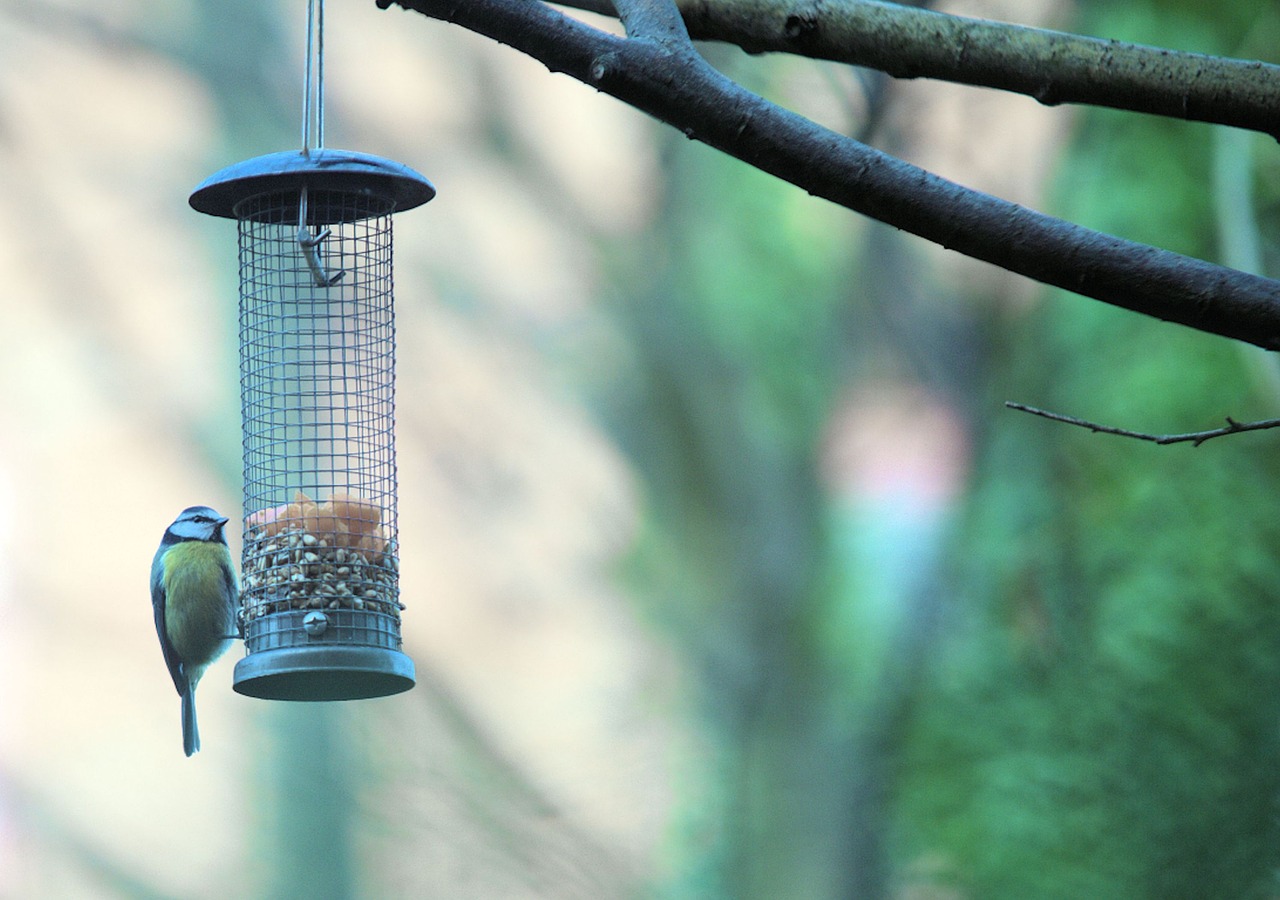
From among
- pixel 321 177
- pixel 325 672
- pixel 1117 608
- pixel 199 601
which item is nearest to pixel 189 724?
pixel 199 601

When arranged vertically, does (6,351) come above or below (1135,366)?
above

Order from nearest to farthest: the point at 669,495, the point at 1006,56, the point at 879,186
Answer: the point at 879,186 < the point at 1006,56 < the point at 669,495

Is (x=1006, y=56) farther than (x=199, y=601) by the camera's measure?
No

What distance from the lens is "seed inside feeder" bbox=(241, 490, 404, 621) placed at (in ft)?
9.96

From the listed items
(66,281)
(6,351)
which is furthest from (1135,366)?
(6,351)

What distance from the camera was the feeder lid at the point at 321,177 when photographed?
106 inches

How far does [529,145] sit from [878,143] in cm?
172

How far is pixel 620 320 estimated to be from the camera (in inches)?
253

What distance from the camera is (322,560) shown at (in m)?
3.08

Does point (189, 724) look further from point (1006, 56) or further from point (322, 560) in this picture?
point (1006, 56)

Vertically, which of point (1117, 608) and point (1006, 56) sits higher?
point (1117, 608)

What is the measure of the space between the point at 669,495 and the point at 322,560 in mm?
3411

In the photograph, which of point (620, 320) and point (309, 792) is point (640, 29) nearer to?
point (620, 320)

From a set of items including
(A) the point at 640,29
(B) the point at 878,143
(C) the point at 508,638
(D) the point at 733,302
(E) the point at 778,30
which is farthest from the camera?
(C) the point at 508,638
